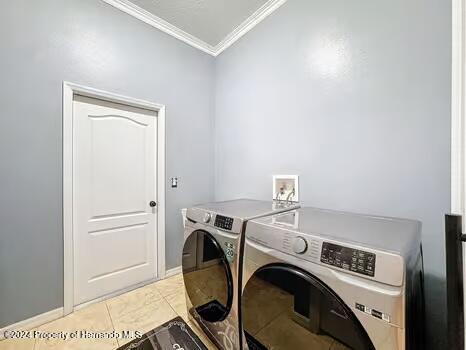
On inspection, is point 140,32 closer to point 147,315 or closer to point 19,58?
point 19,58

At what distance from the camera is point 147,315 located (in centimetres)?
168

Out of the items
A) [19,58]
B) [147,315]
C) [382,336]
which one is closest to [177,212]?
[147,315]

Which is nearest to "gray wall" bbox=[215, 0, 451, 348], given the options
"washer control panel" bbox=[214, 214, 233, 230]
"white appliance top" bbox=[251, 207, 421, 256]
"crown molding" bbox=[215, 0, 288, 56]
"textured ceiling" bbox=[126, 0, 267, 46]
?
"crown molding" bbox=[215, 0, 288, 56]

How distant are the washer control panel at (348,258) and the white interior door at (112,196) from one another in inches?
76.9

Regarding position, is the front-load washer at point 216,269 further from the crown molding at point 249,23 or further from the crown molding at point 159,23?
the crown molding at point 159,23

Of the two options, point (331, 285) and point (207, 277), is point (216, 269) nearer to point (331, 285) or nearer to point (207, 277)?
point (207, 277)

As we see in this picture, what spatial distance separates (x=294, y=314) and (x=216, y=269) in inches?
21.1

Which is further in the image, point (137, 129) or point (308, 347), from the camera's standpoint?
point (137, 129)

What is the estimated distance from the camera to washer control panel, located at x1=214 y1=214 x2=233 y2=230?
1.14 metres

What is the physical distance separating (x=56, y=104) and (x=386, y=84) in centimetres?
243

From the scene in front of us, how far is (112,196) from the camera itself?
198cm

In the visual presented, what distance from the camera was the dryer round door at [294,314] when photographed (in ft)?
2.15

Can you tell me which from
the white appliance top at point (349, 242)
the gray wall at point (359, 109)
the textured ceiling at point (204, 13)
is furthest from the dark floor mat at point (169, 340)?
the textured ceiling at point (204, 13)

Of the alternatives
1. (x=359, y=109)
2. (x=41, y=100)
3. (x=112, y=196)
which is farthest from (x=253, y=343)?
(x=41, y=100)
